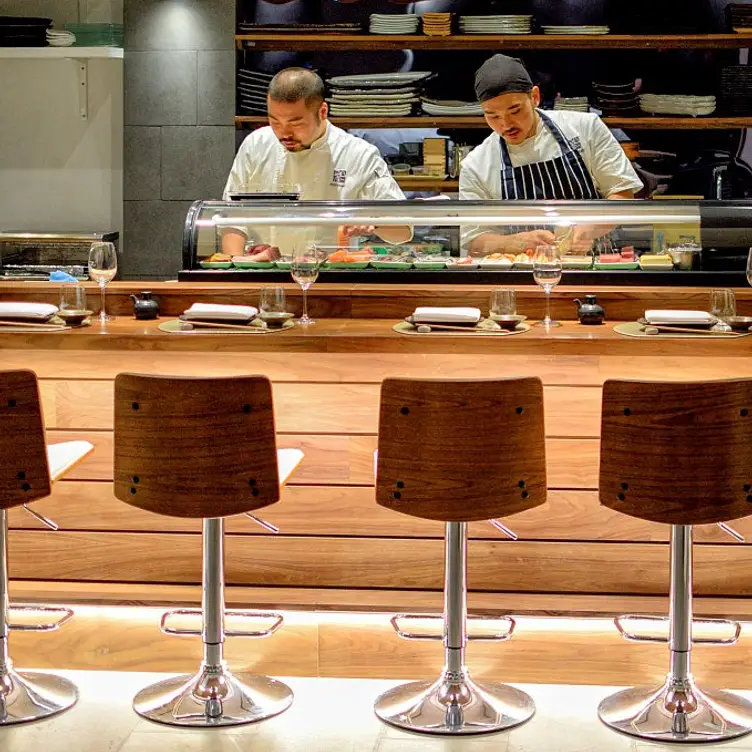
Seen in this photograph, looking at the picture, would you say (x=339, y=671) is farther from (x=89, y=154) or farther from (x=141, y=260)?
(x=89, y=154)

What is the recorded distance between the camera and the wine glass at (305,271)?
12.1ft

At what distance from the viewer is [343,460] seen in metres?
3.75

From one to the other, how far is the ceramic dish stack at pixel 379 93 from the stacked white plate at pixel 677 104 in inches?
43.2

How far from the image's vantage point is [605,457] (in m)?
2.82

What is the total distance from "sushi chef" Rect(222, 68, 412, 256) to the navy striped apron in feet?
1.63

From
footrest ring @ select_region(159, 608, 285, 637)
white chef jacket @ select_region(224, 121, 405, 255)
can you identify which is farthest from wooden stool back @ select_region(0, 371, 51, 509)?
white chef jacket @ select_region(224, 121, 405, 255)

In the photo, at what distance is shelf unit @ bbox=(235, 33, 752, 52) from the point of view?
607 centimetres

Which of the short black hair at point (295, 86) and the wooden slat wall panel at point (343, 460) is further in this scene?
the short black hair at point (295, 86)

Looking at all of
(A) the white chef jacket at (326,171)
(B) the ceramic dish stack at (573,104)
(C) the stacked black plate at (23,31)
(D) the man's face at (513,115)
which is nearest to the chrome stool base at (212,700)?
(A) the white chef jacket at (326,171)

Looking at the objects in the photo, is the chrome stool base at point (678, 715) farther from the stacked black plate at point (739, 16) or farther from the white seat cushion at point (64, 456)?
the stacked black plate at point (739, 16)

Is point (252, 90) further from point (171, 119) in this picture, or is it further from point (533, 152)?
point (533, 152)

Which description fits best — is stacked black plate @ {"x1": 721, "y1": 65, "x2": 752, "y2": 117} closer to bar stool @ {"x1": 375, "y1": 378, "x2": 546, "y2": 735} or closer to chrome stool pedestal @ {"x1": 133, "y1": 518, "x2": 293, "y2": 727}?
bar stool @ {"x1": 375, "y1": 378, "x2": 546, "y2": 735}

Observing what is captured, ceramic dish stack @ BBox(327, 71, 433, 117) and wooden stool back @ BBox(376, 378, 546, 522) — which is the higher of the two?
ceramic dish stack @ BBox(327, 71, 433, 117)

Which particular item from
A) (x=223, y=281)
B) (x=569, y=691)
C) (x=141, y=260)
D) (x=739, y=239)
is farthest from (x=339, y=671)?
(x=141, y=260)
